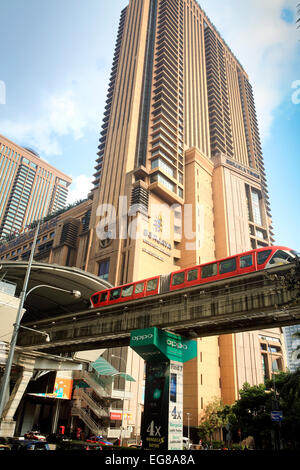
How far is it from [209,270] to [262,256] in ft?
14.4

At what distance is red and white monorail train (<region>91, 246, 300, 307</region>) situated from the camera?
991 inches

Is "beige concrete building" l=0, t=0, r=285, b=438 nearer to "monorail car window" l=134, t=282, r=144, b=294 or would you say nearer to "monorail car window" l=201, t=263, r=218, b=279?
"monorail car window" l=134, t=282, r=144, b=294

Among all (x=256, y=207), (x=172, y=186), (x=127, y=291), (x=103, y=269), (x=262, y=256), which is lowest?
(x=127, y=291)

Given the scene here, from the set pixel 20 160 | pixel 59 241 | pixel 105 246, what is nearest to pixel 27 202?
pixel 20 160

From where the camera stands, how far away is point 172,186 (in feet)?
264

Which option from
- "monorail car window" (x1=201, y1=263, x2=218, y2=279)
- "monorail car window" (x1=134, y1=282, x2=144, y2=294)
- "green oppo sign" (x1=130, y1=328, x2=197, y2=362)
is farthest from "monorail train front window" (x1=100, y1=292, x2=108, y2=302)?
"monorail car window" (x1=201, y1=263, x2=218, y2=279)

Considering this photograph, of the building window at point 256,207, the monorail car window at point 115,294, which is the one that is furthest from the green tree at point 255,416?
the building window at point 256,207

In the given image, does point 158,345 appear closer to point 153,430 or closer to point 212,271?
point 153,430

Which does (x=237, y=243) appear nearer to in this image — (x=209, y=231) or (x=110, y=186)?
(x=209, y=231)

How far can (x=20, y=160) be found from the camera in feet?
617

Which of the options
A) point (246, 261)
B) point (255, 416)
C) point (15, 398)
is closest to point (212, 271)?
point (246, 261)

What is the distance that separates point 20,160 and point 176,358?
185 meters

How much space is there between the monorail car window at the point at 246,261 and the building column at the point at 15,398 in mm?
29681
